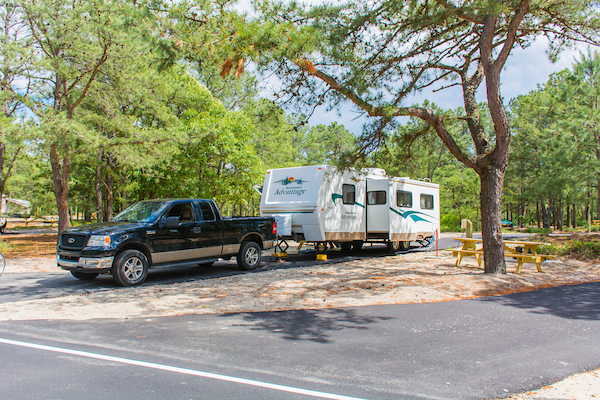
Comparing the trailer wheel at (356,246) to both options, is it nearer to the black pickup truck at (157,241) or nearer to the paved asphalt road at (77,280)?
the paved asphalt road at (77,280)

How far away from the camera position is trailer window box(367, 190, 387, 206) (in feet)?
50.4

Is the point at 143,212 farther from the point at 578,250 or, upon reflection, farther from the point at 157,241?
the point at 578,250

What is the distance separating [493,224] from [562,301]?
9.08ft

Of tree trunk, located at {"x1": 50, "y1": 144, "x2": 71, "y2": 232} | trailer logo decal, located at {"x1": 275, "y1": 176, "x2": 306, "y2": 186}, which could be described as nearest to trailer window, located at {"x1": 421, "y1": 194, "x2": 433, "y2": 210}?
trailer logo decal, located at {"x1": 275, "y1": 176, "x2": 306, "y2": 186}

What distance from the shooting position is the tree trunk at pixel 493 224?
10070 mm

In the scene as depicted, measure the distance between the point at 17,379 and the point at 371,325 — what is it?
4210 millimetres

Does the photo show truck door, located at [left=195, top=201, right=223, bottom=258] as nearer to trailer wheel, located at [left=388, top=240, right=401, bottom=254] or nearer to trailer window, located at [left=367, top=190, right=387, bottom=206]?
trailer window, located at [left=367, top=190, right=387, bottom=206]

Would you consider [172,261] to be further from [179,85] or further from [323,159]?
[323,159]

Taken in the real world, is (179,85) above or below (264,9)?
above

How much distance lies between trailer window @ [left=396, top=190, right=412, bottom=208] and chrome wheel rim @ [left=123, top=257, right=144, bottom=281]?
9.58 meters

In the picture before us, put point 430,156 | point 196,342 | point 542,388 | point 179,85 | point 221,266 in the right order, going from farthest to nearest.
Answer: point 430,156, point 179,85, point 221,266, point 196,342, point 542,388

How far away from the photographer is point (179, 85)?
21438mm

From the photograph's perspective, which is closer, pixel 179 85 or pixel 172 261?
pixel 172 261

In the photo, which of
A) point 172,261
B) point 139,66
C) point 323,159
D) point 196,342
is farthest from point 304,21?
point 323,159
